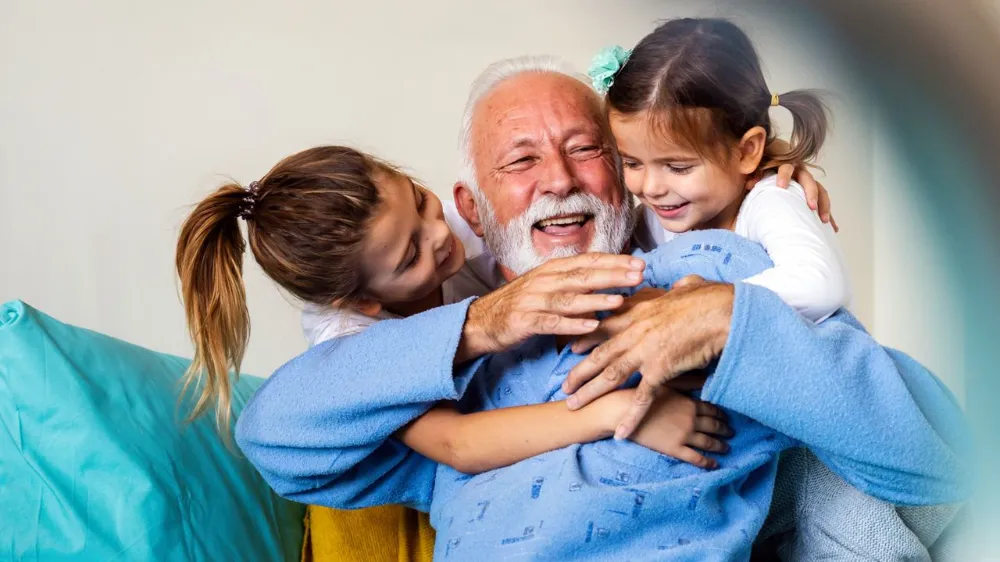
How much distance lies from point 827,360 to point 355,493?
26.7 inches

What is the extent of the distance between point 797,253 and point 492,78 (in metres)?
0.85

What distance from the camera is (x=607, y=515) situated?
3.53ft

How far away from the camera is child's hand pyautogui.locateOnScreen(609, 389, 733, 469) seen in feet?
3.61

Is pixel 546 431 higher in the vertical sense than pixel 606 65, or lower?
lower

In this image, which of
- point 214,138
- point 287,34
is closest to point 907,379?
point 287,34

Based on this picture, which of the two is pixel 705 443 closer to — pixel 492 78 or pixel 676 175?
pixel 676 175

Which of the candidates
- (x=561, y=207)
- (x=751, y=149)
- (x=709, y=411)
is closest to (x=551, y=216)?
(x=561, y=207)

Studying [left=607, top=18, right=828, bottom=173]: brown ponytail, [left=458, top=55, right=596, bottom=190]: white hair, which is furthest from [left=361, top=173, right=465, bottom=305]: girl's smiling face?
[left=607, top=18, right=828, bottom=173]: brown ponytail

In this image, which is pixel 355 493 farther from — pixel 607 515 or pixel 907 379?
pixel 907 379

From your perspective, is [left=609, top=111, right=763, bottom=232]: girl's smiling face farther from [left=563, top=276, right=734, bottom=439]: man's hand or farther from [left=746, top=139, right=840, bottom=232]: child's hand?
[left=563, top=276, right=734, bottom=439]: man's hand

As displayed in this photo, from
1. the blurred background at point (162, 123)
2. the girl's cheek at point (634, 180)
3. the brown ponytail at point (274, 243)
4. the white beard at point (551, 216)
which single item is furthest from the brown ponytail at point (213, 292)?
the blurred background at point (162, 123)

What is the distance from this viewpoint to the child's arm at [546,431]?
1.11 m

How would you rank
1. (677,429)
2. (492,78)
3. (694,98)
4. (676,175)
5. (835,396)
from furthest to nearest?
(492,78)
(676,175)
(694,98)
(677,429)
(835,396)

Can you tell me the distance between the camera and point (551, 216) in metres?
1.67
